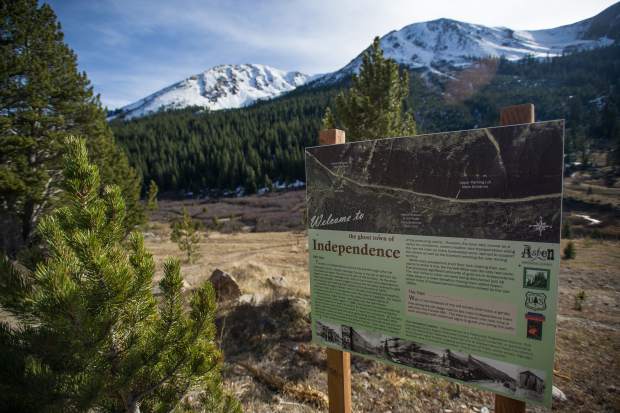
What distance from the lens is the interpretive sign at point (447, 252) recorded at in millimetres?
2203

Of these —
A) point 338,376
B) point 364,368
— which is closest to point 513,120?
point 338,376

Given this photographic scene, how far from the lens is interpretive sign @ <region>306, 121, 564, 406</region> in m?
2.20

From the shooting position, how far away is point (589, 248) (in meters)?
22.7

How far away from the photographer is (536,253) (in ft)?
7.20

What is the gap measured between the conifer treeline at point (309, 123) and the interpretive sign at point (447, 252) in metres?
78.2

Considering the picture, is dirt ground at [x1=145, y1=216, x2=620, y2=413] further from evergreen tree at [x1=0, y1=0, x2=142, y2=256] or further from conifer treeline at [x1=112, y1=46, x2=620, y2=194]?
conifer treeline at [x1=112, y1=46, x2=620, y2=194]

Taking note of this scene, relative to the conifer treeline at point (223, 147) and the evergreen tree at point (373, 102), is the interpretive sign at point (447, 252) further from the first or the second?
the conifer treeline at point (223, 147)

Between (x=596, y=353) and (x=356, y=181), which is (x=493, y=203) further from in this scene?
(x=596, y=353)

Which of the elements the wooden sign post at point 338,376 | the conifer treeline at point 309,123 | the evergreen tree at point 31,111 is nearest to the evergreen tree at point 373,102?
the wooden sign post at point 338,376

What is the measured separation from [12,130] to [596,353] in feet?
63.9

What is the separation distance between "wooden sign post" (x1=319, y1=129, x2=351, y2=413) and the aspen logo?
2025 mm

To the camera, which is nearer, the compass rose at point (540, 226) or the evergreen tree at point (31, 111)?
the compass rose at point (540, 226)

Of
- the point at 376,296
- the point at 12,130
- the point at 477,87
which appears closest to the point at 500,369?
the point at 376,296

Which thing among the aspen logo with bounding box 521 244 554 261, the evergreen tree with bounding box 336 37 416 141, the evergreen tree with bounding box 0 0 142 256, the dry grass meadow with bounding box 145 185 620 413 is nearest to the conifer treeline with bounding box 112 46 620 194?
the evergreen tree with bounding box 0 0 142 256
